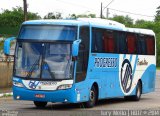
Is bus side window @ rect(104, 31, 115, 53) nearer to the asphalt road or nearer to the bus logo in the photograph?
the asphalt road

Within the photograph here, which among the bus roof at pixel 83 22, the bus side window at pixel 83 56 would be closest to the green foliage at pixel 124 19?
the bus roof at pixel 83 22

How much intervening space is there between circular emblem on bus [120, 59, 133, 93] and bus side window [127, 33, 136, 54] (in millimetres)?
606

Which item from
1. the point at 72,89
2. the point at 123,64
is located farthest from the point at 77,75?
the point at 123,64

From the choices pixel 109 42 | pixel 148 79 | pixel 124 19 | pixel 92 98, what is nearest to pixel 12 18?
pixel 148 79

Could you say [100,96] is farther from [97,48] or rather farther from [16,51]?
[16,51]

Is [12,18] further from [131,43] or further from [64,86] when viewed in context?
[64,86]

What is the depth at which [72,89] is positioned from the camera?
19.5 metres

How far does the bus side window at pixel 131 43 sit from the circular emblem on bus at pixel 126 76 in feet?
1.99

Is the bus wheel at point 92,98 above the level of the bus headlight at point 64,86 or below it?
below

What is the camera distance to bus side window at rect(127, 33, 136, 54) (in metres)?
25.0

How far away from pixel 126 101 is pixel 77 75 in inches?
266

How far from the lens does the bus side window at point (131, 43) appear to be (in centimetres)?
2505

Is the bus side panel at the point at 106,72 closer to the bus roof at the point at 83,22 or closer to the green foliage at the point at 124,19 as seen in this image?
the bus roof at the point at 83,22

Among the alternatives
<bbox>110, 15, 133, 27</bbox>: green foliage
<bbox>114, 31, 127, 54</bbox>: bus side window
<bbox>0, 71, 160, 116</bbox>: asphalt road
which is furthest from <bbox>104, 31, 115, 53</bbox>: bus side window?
<bbox>110, 15, 133, 27</bbox>: green foliage
